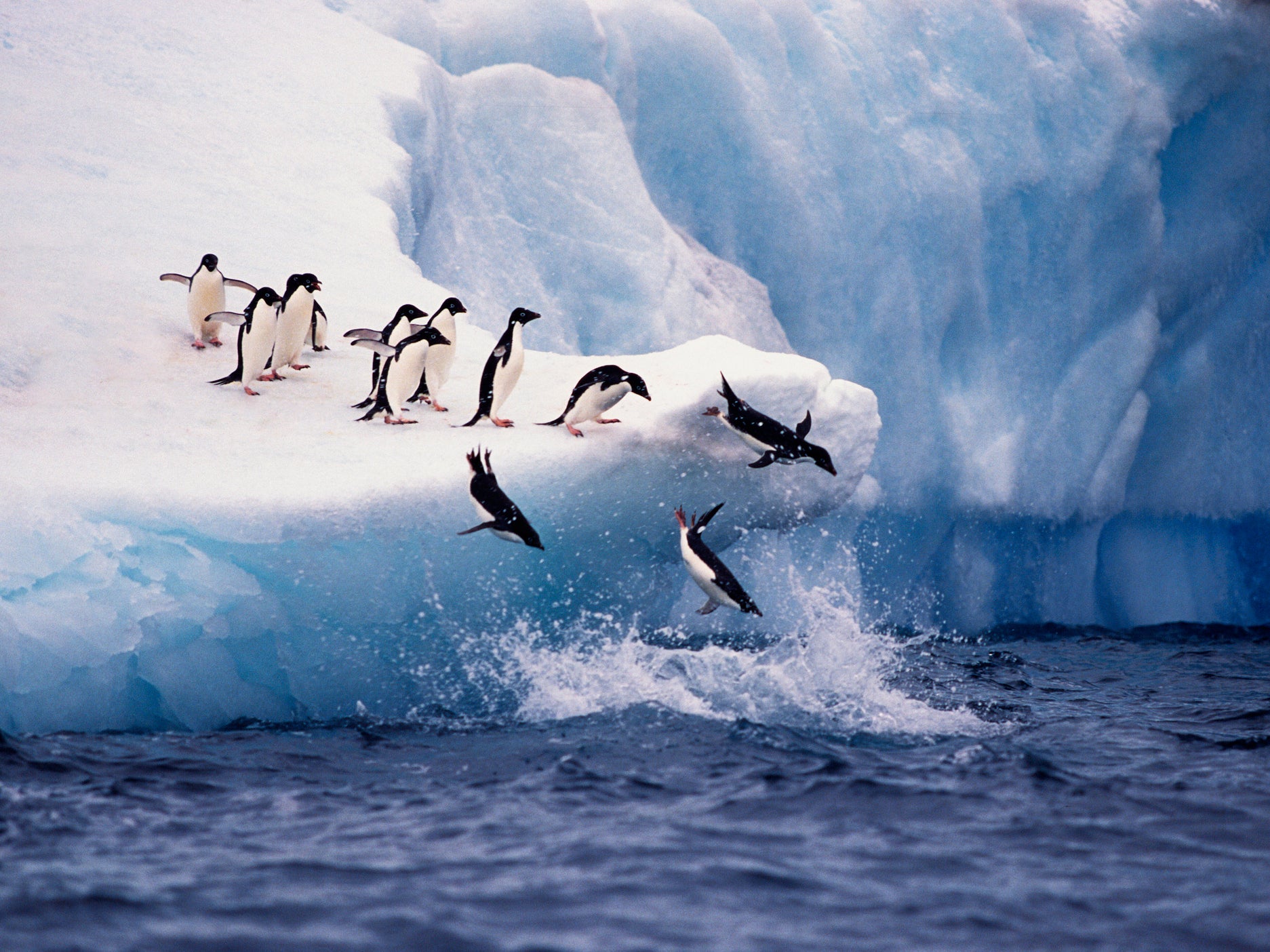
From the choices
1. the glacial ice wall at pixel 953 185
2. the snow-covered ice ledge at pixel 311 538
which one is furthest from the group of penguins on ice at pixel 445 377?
the glacial ice wall at pixel 953 185

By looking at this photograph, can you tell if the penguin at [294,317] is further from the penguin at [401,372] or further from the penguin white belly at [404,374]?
the penguin white belly at [404,374]

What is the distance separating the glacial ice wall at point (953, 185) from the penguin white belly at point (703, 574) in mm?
6229

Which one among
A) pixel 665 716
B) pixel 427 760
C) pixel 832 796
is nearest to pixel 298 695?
pixel 427 760

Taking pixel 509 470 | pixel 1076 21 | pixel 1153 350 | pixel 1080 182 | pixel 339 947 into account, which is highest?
pixel 1076 21

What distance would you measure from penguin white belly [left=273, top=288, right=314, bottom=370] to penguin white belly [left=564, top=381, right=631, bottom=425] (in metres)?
1.70

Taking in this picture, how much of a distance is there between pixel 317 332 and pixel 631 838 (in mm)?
4352

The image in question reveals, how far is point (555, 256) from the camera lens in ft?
36.1

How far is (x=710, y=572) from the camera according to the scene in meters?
5.36

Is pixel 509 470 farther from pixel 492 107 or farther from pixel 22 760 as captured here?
pixel 492 107

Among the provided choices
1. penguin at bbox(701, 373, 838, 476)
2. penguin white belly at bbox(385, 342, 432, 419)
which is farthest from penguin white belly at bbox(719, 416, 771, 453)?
penguin white belly at bbox(385, 342, 432, 419)

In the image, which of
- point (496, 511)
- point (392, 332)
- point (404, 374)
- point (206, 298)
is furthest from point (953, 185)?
point (496, 511)

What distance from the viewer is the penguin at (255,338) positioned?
241 inches

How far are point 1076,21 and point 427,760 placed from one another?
1067cm

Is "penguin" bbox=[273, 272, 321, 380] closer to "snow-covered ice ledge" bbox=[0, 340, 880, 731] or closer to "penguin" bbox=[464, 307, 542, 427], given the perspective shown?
"snow-covered ice ledge" bbox=[0, 340, 880, 731]
